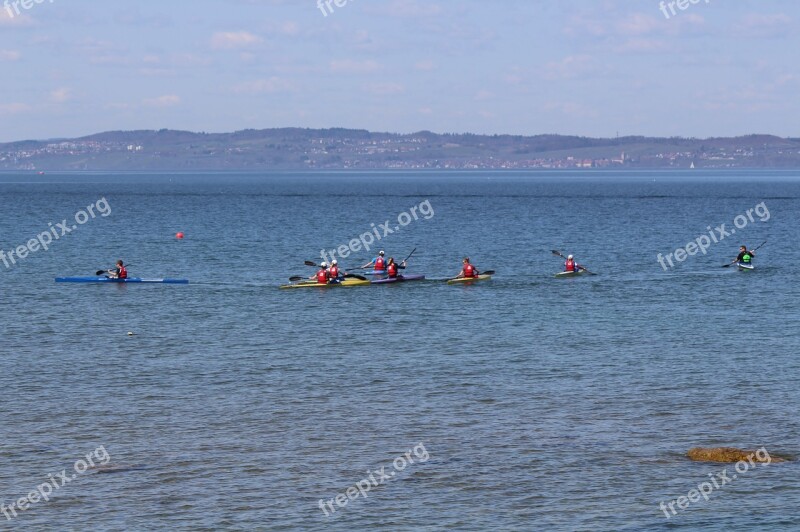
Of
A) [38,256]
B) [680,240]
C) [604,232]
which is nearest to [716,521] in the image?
[38,256]

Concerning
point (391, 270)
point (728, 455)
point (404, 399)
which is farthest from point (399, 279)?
point (728, 455)

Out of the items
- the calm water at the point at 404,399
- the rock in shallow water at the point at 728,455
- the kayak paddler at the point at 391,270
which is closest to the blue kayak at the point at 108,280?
the calm water at the point at 404,399

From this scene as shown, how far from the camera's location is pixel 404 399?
3881 centimetres

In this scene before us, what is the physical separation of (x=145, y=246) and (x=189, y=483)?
81.8 meters

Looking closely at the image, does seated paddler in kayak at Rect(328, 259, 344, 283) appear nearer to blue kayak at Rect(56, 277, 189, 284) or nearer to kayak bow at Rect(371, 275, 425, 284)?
kayak bow at Rect(371, 275, 425, 284)

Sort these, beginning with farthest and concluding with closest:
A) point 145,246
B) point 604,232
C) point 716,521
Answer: point 604,232, point 145,246, point 716,521

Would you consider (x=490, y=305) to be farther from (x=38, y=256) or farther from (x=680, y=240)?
(x=680, y=240)

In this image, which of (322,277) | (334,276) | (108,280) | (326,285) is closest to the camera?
(322,277)

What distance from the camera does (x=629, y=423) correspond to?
35.6 m

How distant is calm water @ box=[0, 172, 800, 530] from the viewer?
28484mm

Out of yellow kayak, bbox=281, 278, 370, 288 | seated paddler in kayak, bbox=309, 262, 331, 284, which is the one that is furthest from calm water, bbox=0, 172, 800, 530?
seated paddler in kayak, bbox=309, 262, 331, 284

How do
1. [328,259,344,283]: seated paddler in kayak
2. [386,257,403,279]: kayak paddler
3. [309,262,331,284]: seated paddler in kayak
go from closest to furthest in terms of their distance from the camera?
[309,262,331,284]: seated paddler in kayak → [328,259,344,283]: seated paddler in kayak → [386,257,403,279]: kayak paddler

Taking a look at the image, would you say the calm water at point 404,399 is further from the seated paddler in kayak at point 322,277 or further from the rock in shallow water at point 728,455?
the seated paddler in kayak at point 322,277

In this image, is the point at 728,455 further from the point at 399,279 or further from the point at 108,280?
the point at 108,280
